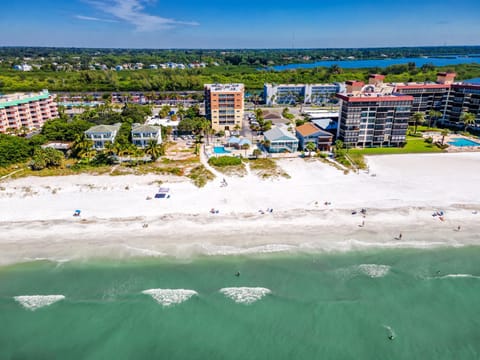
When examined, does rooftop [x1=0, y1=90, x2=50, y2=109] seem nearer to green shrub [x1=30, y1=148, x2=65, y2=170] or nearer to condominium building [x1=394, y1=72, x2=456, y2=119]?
green shrub [x1=30, y1=148, x2=65, y2=170]

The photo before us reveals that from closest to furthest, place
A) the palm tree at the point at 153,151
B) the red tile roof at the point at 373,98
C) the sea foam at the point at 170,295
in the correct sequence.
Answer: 1. the sea foam at the point at 170,295
2. the palm tree at the point at 153,151
3. the red tile roof at the point at 373,98

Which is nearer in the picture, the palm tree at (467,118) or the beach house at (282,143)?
the beach house at (282,143)

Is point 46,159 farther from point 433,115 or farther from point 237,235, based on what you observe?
point 433,115

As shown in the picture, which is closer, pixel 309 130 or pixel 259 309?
pixel 259 309

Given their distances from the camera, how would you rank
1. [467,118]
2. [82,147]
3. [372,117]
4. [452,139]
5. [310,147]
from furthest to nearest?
[467,118] → [452,139] → [372,117] → [310,147] → [82,147]

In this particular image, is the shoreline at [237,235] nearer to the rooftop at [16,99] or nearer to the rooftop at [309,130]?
the rooftop at [309,130]

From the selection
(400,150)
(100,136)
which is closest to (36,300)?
(100,136)

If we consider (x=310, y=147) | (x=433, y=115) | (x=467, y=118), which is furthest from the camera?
(x=433, y=115)

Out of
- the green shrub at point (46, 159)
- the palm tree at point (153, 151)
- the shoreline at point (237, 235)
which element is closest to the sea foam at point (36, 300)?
the shoreline at point (237, 235)
